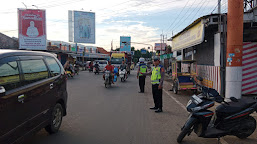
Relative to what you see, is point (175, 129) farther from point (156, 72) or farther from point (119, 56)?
point (119, 56)

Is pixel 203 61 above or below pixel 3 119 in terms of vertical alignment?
above

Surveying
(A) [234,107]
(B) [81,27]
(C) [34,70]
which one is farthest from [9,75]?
(B) [81,27]

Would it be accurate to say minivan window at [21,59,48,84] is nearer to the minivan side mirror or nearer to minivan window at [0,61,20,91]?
minivan window at [0,61,20,91]

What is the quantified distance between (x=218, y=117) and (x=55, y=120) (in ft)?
11.2

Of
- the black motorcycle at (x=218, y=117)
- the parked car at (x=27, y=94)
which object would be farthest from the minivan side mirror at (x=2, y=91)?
the black motorcycle at (x=218, y=117)

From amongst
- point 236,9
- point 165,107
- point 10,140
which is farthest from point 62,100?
point 236,9

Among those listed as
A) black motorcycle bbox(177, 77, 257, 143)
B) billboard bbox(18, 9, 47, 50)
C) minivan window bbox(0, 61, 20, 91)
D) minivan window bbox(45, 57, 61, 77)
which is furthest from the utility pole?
billboard bbox(18, 9, 47, 50)

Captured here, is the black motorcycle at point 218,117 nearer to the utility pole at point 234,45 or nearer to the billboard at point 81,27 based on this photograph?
the utility pole at point 234,45

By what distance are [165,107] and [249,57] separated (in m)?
4.78

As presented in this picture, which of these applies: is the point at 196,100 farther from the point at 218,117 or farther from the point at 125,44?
the point at 125,44

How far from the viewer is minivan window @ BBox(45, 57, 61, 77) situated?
4568 mm

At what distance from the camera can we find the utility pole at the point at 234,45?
695 cm

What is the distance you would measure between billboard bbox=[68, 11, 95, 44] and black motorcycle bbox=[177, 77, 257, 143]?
35.2 meters

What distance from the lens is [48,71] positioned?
14.5 ft
